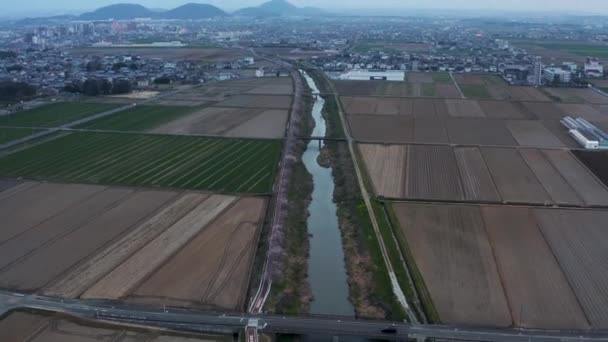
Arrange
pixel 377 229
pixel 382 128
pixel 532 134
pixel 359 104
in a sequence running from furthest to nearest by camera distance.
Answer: pixel 359 104 < pixel 382 128 < pixel 532 134 < pixel 377 229

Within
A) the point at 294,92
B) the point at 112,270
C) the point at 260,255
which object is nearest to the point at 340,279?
the point at 260,255

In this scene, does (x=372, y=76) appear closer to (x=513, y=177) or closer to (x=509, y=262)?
(x=513, y=177)

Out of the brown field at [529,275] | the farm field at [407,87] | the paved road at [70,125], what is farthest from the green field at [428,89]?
the brown field at [529,275]

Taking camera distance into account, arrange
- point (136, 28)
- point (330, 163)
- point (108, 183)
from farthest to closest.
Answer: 1. point (136, 28)
2. point (330, 163)
3. point (108, 183)

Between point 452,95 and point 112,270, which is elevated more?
point 452,95

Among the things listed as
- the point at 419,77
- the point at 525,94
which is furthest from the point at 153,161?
the point at 419,77

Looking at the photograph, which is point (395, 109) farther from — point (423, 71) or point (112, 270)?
point (112, 270)
